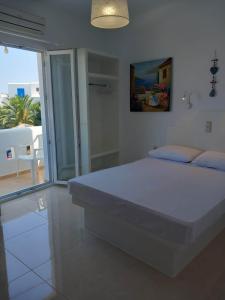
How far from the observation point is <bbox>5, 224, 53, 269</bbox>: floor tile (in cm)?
208

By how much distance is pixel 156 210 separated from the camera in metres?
1.78

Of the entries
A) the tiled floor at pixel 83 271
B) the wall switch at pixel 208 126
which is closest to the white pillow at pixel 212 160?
the wall switch at pixel 208 126

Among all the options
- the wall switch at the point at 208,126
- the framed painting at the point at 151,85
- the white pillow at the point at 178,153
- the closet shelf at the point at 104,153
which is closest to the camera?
the white pillow at the point at 178,153

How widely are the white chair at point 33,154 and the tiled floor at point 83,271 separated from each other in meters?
1.80

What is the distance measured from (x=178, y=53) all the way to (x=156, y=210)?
8.52 feet

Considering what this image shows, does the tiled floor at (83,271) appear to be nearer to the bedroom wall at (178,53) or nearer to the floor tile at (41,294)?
the floor tile at (41,294)

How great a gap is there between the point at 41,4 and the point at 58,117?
162cm

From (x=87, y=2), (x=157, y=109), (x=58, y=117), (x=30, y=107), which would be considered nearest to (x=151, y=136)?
(x=157, y=109)

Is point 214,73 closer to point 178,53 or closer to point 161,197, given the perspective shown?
point 178,53

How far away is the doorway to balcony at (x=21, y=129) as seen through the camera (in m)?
3.92

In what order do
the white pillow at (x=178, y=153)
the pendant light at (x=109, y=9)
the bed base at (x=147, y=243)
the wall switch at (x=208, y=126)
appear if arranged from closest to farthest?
the bed base at (x=147, y=243), the pendant light at (x=109, y=9), the white pillow at (x=178, y=153), the wall switch at (x=208, y=126)

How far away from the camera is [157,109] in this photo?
3.75m

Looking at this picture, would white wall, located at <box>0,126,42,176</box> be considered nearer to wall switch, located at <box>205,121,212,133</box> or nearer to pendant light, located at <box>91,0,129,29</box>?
pendant light, located at <box>91,0,129,29</box>

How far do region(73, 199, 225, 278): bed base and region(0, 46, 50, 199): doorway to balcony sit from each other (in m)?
1.84
